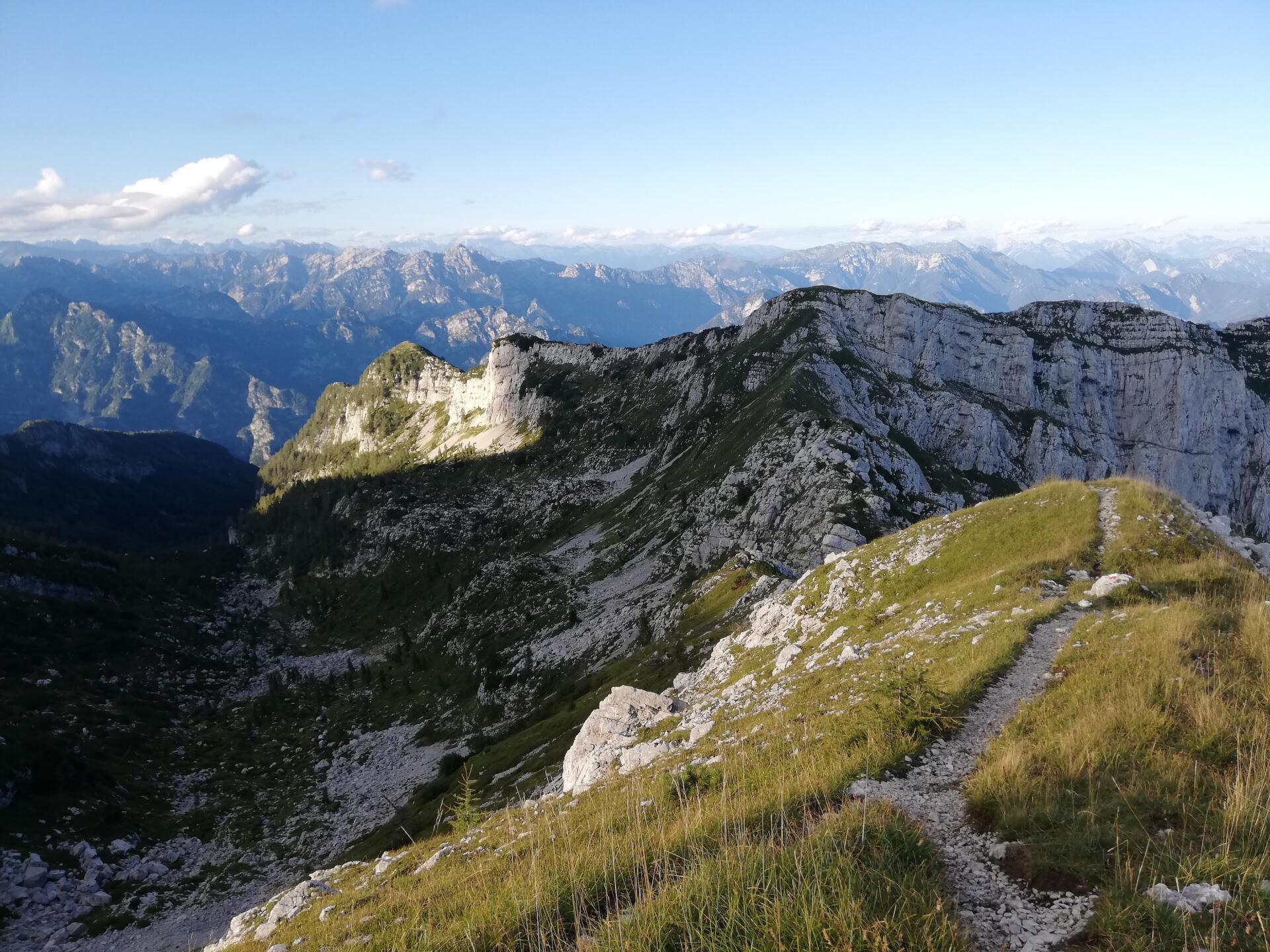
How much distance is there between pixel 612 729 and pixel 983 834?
2226cm

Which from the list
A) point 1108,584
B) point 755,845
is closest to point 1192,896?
point 755,845

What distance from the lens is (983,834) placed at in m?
9.41

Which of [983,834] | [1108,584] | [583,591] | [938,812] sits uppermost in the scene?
[983,834]

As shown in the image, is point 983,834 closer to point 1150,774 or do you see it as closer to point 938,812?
point 938,812

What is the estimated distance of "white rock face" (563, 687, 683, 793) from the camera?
1017 inches

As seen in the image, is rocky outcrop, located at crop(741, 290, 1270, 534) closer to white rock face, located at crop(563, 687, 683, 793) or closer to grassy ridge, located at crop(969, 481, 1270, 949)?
white rock face, located at crop(563, 687, 683, 793)

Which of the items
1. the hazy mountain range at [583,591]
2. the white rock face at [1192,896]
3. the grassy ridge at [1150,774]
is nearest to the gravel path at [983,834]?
the grassy ridge at [1150,774]

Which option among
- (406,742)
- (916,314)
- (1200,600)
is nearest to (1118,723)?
(1200,600)

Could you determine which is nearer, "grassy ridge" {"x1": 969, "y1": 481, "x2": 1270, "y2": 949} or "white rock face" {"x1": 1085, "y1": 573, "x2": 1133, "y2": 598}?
"grassy ridge" {"x1": 969, "y1": 481, "x2": 1270, "y2": 949}

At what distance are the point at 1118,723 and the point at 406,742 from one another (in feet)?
252

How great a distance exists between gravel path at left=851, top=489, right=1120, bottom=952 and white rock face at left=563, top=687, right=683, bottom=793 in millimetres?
14452

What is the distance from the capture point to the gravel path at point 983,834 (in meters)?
7.23

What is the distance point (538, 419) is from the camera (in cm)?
17288

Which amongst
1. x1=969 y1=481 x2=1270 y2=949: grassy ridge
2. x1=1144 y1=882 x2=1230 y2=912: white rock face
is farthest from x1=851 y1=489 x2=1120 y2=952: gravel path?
x1=1144 y1=882 x2=1230 y2=912: white rock face
